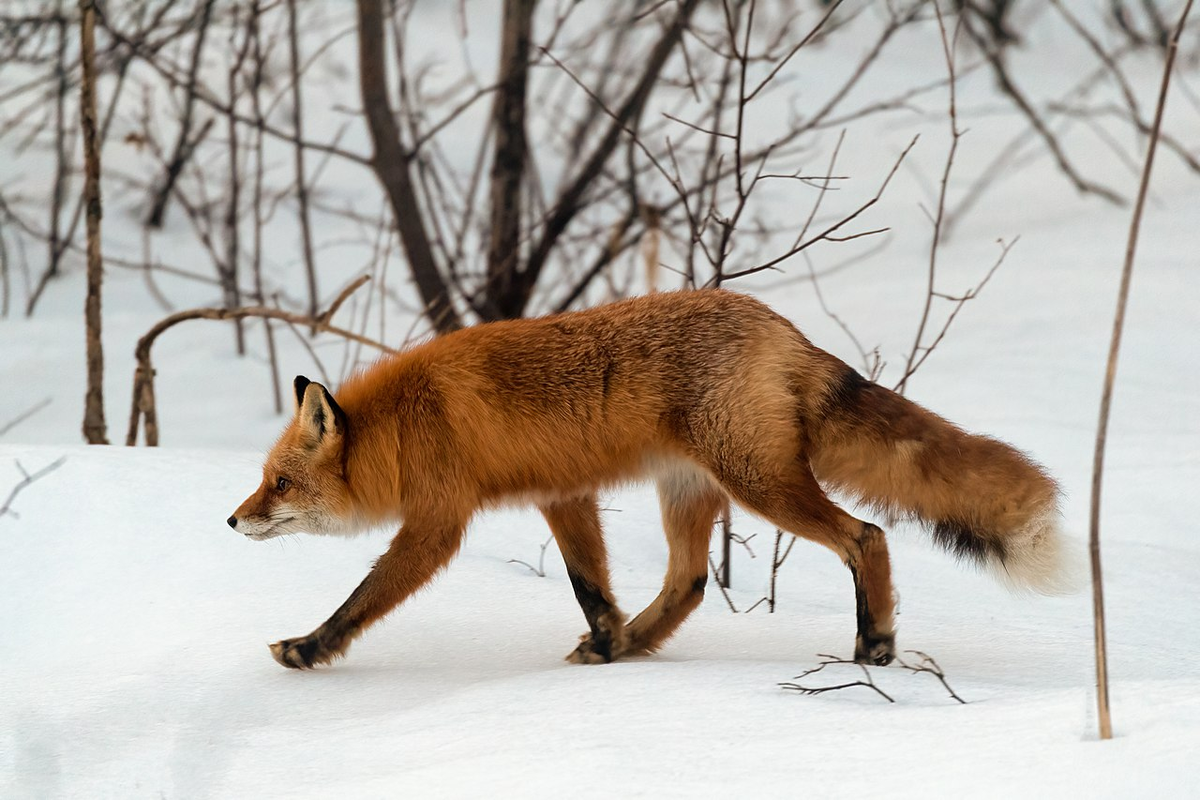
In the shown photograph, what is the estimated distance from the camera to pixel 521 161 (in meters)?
7.93

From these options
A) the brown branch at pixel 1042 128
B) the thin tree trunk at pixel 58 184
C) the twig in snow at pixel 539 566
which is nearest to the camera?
the twig in snow at pixel 539 566

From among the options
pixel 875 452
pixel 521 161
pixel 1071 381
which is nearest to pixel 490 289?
pixel 521 161

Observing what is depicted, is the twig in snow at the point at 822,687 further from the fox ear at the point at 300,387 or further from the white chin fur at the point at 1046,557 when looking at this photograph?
the fox ear at the point at 300,387

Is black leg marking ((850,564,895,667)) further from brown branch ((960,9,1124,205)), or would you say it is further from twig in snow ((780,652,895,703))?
brown branch ((960,9,1124,205))

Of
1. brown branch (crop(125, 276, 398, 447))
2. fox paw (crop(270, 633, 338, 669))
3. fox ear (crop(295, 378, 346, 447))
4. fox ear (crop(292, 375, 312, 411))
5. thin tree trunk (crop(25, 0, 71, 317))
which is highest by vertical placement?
thin tree trunk (crop(25, 0, 71, 317))

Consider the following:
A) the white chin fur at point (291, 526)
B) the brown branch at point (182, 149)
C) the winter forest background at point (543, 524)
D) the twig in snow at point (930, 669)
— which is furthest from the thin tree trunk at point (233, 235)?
the twig in snow at point (930, 669)

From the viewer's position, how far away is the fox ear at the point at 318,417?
370cm

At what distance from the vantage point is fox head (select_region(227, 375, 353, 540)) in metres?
3.78

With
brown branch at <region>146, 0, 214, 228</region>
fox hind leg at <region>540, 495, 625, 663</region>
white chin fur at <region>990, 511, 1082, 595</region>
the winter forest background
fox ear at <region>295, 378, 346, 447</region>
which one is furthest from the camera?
brown branch at <region>146, 0, 214, 228</region>

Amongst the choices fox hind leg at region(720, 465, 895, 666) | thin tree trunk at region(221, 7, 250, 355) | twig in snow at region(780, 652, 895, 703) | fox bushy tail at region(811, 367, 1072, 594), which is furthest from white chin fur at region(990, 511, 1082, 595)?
thin tree trunk at region(221, 7, 250, 355)

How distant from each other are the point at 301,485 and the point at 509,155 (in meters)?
4.48

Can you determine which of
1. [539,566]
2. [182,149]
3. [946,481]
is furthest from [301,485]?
[182,149]

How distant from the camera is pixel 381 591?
363cm

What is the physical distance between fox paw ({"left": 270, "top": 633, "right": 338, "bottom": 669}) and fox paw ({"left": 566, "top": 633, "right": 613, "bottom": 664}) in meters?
0.72
